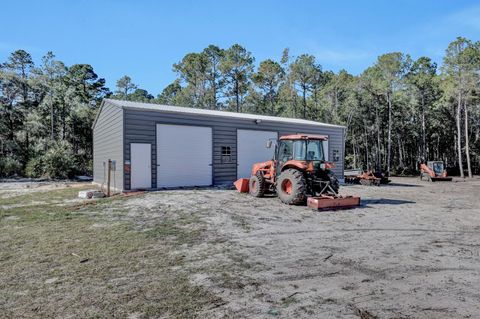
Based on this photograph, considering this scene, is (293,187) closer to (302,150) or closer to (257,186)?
(302,150)

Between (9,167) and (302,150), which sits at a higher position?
(302,150)

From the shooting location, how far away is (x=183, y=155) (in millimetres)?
13328

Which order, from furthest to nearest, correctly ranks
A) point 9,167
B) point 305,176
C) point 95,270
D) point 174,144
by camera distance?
point 9,167, point 174,144, point 305,176, point 95,270

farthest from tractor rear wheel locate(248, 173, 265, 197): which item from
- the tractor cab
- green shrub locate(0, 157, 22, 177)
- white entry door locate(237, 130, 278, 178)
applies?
green shrub locate(0, 157, 22, 177)

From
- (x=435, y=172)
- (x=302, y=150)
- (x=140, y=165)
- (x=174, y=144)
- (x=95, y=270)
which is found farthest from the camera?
(x=435, y=172)

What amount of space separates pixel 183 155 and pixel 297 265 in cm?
992

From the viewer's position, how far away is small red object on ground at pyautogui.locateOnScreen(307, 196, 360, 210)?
812 cm

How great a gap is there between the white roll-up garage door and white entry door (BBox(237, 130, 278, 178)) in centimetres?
162

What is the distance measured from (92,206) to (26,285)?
5559 mm

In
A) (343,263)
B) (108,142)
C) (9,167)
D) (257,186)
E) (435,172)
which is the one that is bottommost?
(343,263)

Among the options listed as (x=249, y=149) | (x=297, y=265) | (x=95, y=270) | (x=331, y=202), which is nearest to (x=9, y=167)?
(x=249, y=149)

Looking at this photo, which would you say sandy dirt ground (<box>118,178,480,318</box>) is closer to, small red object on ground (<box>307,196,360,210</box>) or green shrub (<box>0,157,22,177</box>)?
small red object on ground (<box>307,196,360,210</box>)

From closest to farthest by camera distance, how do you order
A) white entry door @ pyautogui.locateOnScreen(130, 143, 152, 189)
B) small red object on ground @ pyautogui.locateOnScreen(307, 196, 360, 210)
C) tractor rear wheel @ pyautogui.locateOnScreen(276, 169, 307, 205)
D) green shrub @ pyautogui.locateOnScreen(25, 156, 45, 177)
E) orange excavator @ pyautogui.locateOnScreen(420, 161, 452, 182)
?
small red object on ground @ pyautogui.locateOnScreen(307, 196, 360, 210) < tractor rear wheel @ pyautogui.locateOnScreen(276, 169, 307, 205) < white entry door @ pyautogui.locateOnScreen(130, 143, 152, 189) < green shrub @ pyautogui.locateOnScreen(25, 156, 45, 177) < orange excavator @ pyautogui.locateOnScreen(420, 161, 452, 182)

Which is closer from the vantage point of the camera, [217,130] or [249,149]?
[217,130]
